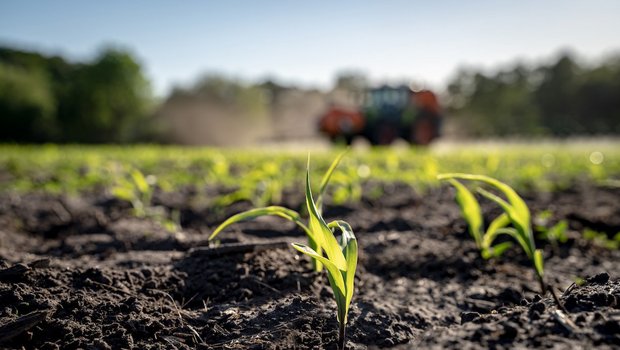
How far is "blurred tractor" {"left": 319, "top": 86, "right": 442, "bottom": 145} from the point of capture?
Result: 13055mm

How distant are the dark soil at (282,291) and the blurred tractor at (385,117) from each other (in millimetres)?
10207

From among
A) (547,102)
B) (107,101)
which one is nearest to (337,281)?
(107,101)

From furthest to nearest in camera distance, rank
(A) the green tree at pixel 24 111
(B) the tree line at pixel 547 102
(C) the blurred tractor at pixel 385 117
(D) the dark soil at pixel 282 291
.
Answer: (B) the tree line at pixel 547 102
(A) the green tree at pixel 24 111
(C) the blurred tractor at pixel 385 117
(D) the dark soil at pixel 282 291

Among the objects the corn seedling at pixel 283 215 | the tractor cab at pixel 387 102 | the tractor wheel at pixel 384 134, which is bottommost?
the tractor wheel at pixel 384 134

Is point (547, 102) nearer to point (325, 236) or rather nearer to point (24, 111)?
point (24, 111)

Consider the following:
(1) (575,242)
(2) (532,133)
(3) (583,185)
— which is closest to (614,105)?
(2) (532,133)

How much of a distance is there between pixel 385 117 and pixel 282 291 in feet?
38.9

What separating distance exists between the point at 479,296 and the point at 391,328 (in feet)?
1.88

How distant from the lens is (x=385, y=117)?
43.1 feet

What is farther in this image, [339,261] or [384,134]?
[384,134]

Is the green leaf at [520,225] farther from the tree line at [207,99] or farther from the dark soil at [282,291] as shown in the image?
the tree line at [207,99]

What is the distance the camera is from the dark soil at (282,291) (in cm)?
120

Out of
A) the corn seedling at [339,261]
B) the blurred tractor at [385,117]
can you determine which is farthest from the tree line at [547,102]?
the corn seedling at [339,261]

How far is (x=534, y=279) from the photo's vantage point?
2096 millimetres
